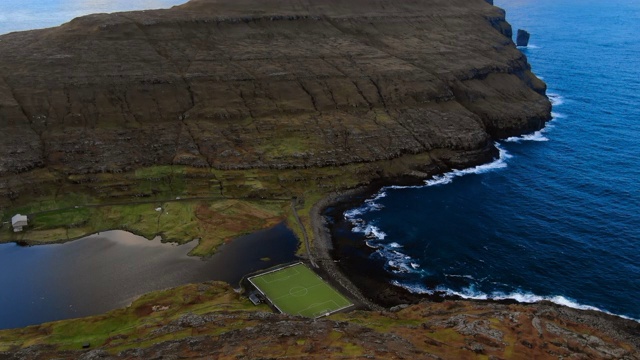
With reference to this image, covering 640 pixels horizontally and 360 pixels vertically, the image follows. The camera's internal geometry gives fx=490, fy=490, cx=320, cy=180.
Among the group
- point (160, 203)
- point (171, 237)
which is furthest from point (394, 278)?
point (160, 203)

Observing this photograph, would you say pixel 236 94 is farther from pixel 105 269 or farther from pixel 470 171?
pixel 470 171

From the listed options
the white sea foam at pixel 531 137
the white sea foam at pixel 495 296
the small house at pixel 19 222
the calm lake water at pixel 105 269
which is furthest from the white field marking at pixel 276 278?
the white sea foam at pixel 531 137

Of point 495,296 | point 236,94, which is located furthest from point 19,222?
point 495,296

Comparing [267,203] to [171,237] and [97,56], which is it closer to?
[171,237]

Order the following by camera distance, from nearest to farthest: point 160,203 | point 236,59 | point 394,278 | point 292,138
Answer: point 394,278 < point 160,203 < point 292,138 < point 236,59

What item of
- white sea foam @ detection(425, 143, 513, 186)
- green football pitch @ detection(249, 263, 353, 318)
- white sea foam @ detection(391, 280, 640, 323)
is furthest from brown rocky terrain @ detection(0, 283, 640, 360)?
white sea foam @ detection(425, 143, 513, 186)
